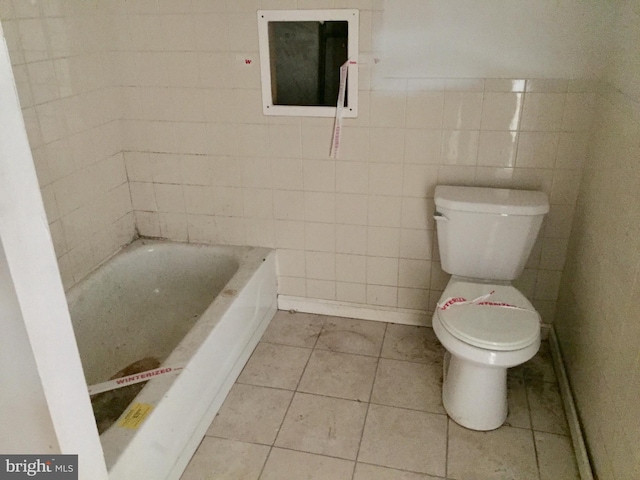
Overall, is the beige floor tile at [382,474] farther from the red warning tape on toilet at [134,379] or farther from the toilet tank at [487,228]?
the toilet tank at [487,228]

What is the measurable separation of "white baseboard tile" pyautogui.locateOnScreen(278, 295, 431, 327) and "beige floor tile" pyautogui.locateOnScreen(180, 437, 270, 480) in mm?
887

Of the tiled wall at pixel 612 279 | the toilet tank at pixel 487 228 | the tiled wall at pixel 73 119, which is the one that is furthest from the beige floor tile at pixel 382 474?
the tiled wall at pixel 73 119

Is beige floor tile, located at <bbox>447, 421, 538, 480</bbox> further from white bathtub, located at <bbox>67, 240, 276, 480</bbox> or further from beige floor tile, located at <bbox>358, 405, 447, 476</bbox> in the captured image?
white bathtub, located at <bbox>67, 240, 276, 480</bbox>

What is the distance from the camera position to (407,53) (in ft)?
6.81

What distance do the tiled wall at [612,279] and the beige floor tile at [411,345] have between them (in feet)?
1.79

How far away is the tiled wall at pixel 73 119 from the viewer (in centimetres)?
189

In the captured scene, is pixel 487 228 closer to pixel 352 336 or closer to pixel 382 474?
pixel 352 336

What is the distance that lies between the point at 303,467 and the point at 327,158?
127 centimetres

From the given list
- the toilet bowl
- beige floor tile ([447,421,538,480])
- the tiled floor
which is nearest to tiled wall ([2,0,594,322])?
the tiled floor

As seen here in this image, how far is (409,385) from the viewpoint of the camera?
2.12 metres

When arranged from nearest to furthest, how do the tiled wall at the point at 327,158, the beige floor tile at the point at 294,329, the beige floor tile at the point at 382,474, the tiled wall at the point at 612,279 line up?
the tiled wall at the point at 612,279 < the beige floor tile at the point at 382,474 < the tiled wall at the point at 327,158 < the beige floor tile at the point at 294,329

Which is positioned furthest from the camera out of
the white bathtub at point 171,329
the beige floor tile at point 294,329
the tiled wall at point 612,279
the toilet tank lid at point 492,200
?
the beige floor tile at point 294,329

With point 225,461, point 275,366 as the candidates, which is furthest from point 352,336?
point 225,461

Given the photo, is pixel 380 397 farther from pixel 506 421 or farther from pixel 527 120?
pixel 527 120
